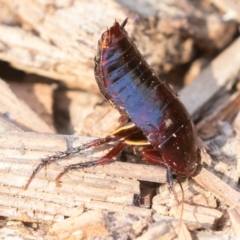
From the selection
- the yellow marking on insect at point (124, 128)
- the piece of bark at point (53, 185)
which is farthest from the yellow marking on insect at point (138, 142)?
the piece of bark at point (53, 185)

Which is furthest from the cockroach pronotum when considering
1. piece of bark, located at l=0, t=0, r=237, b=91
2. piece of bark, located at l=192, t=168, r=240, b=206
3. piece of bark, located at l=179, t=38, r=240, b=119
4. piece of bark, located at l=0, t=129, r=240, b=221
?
piece of bark, located at l=179, t=38, r=240, b=119

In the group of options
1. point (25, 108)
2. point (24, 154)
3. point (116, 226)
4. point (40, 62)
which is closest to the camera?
point (116, 226)

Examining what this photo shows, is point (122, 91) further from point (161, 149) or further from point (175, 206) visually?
point (175, 206)

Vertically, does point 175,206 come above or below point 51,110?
below

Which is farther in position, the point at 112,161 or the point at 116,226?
the point at 112,161

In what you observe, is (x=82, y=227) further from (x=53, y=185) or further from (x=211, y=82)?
(x=211, y=82)

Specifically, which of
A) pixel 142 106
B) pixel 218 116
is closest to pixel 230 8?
pixel 218 116

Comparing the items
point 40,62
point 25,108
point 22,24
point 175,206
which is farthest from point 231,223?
point 22,24

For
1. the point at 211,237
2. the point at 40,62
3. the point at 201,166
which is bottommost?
the point at 211,237
